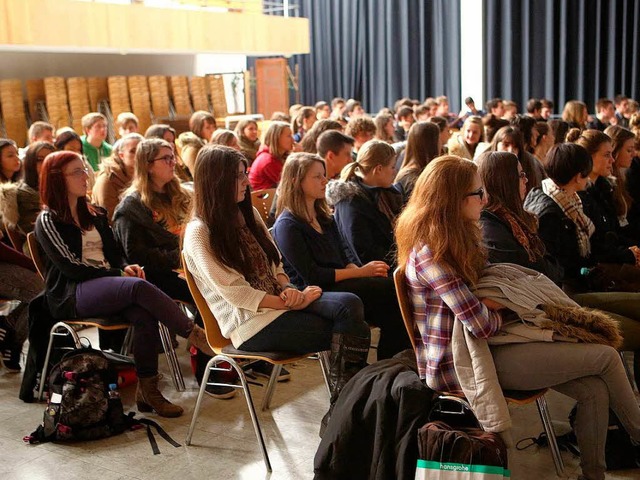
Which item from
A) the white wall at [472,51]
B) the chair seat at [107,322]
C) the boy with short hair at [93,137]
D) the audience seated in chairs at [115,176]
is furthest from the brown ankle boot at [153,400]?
the white wall at [472,51]

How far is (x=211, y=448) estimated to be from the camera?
341 centimetres

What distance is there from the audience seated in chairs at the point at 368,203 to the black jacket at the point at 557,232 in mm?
742

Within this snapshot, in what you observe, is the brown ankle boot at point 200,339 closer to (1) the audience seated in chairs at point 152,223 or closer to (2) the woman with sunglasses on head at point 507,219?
(1) the audience seated in chairs at point 152,223

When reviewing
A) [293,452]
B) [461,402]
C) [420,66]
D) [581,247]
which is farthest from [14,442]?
[420,66]

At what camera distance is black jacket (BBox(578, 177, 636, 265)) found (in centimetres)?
416

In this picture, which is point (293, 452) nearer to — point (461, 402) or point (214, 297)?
point (214, 297)

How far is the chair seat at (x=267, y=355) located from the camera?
316 cm

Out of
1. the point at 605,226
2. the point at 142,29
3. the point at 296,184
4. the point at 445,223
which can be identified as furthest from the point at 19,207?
the point at 142,29

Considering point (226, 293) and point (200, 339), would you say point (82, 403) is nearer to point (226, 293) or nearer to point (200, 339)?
point (200, 339)

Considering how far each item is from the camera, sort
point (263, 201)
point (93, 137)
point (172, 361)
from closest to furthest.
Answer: point (172, 361) → point (263, 201) → point (93, 137)

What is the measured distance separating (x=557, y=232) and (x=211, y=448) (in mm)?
1962

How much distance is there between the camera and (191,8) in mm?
11195

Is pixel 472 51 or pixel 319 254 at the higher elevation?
pixel 472 51

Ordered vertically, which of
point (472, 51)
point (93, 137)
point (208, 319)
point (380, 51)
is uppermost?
Answer: point (380, 51)
